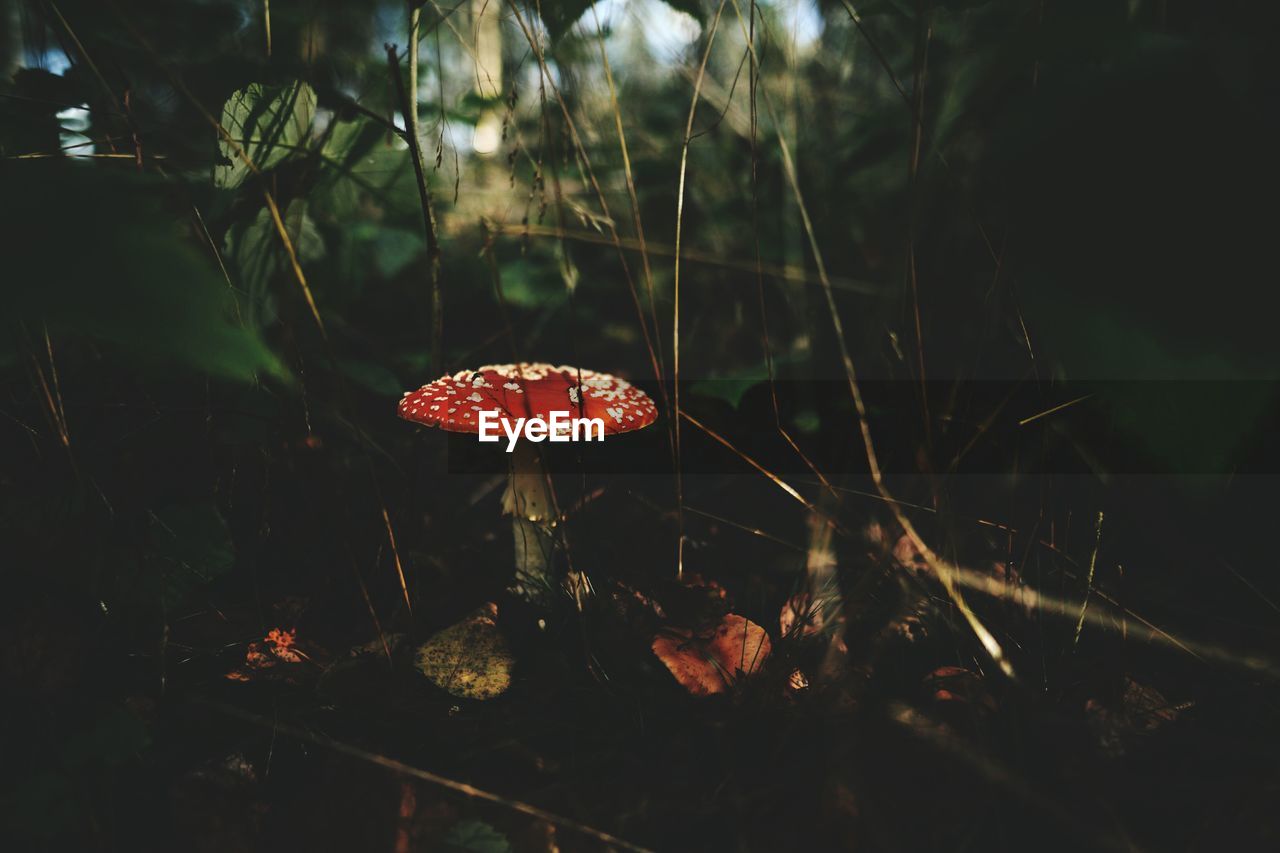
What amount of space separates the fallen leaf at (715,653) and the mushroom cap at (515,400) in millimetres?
388

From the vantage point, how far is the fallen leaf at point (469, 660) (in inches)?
39.8

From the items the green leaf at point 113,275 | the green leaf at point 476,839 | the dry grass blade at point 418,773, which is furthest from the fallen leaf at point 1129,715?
the green leaf at point 113,275

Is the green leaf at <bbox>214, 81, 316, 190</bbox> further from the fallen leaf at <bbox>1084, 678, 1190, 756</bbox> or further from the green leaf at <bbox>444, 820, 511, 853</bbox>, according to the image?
the fallen leaf at <bbox>1084, 678, 1190, 756</bbox>

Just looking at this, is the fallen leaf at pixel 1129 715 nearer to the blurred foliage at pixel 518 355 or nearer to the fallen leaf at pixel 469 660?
the blurred foliage at pixel 518 355

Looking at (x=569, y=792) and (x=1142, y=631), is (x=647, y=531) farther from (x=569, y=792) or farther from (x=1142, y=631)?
(x=1142, y=631)

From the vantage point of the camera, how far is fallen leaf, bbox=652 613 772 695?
0.98 meters

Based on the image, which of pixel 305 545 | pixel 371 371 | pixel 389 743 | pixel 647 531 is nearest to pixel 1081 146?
pixel 389 743

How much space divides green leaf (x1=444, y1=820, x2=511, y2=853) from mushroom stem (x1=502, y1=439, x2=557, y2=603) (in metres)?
0.43

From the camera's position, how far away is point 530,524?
136 cm

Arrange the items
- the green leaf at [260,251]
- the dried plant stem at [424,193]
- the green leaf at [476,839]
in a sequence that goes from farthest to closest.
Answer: the green leaf at [260,251] → the dried plant stem at [424,193] → the green leaf at [476,839]

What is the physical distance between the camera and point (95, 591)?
3.31 ft

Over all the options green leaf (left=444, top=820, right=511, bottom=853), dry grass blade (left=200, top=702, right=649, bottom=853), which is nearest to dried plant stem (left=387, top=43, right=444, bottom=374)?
dry grass blade (left=200, top=702, right=649, bottom=853)

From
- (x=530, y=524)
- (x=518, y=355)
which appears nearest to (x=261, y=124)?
(x=518, y=355)

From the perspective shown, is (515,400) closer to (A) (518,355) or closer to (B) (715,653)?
(A) (518,355)
